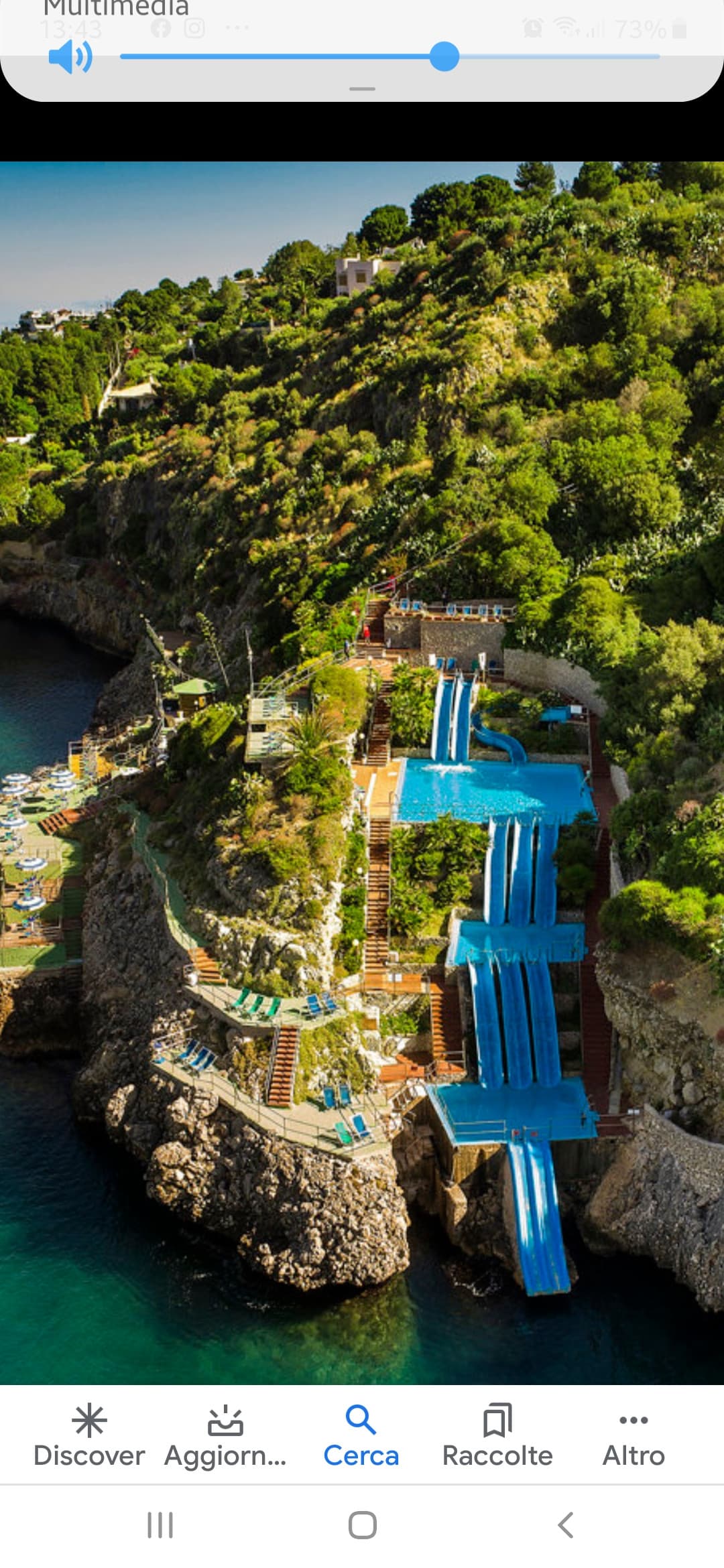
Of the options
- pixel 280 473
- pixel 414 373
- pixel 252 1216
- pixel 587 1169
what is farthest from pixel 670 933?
pixel 280 473

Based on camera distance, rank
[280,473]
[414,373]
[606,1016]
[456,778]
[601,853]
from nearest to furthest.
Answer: [606,1016] → [601,853] → [456,778] → [414,373] → [280,473]

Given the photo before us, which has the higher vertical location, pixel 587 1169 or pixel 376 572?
pixel 376 572

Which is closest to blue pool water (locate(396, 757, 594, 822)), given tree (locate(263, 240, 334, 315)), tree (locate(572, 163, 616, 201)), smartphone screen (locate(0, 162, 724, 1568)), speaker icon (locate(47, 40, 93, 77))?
smartphone screen (locate(0, 162, 724, 1568))

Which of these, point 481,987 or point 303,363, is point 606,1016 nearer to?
point 481,987

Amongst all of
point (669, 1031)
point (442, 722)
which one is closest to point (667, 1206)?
point (669, 1031)

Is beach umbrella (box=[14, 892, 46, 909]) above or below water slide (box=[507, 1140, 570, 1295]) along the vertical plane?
above

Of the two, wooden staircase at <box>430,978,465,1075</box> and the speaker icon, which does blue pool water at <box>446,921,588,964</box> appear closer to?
wooden staircase at <box>430,978,465,1075</box>
